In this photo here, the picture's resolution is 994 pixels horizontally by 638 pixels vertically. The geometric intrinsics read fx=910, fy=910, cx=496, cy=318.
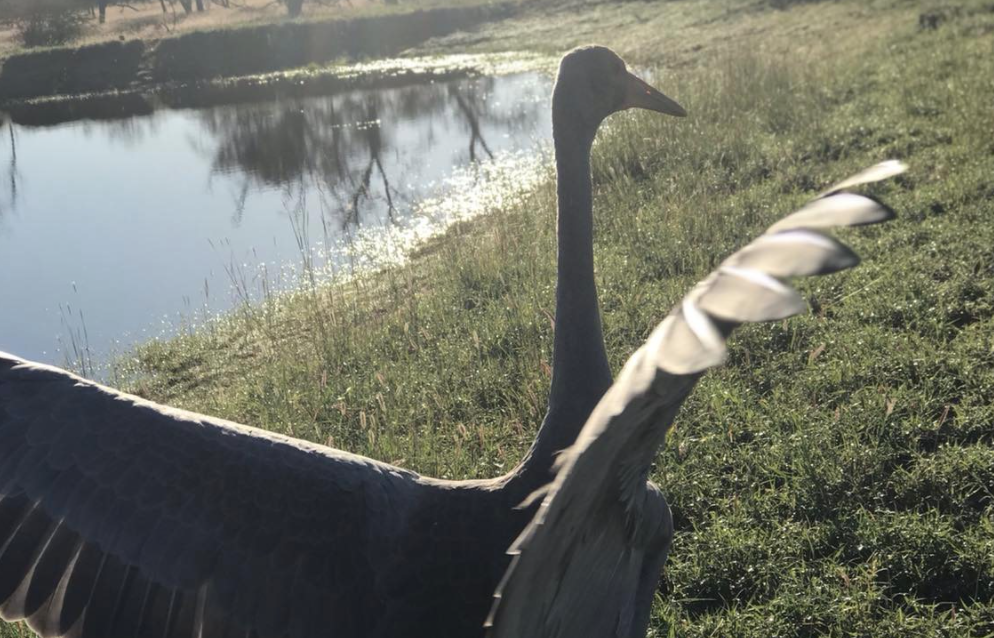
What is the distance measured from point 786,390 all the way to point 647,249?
8.22ft

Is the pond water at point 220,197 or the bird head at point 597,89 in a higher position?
the bird head at point 597,89

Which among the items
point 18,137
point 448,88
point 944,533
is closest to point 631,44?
point 448,88

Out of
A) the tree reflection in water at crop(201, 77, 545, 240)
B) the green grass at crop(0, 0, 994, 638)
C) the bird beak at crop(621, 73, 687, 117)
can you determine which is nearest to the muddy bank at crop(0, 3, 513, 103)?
the tree reflection in water at crop(201, 77, 545, 240)

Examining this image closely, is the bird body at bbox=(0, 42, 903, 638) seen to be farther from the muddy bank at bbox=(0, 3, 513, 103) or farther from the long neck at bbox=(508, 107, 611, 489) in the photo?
the muddy bank at bbox=(0, 3, 513, 103)

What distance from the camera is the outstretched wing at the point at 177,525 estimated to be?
264 cm

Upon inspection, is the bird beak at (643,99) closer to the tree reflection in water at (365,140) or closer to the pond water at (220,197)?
the pond water at (220,197)

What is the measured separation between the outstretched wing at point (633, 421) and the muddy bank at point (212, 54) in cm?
2378

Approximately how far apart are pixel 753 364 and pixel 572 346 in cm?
240

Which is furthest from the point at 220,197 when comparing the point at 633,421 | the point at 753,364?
the point at 633,421

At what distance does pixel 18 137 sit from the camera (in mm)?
17984

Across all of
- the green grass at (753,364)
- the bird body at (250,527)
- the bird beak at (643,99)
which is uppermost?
the bird beak at (643,99)

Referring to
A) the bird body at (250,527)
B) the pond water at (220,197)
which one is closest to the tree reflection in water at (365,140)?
the pond water at (220,197)

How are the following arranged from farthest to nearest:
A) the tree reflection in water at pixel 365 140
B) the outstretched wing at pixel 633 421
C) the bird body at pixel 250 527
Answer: the tree reflection in water at pixel 365 140 < the bird body at pixel 250 527 < the outstretched wing at pixel 633 421

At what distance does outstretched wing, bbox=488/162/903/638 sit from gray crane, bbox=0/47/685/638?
650 millimetres
